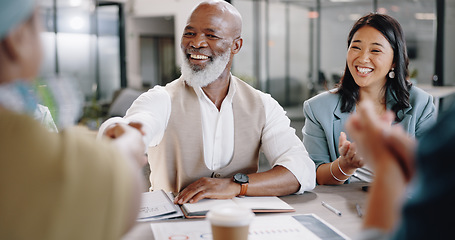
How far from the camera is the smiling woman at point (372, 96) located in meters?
2.40

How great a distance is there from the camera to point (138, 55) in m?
12.9

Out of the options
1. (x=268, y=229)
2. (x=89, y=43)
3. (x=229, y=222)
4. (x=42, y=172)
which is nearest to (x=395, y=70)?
(x=268, y=229)

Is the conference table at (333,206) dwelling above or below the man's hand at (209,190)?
below

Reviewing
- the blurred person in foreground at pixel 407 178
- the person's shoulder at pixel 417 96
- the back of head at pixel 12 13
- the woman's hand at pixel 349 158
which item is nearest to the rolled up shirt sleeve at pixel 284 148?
the woman's hand at pixel 349 158

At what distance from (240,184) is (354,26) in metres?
1.23

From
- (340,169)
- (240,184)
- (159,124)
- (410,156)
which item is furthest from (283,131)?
(410,156)

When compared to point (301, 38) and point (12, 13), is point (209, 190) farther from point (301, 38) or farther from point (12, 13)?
point (301, 38)

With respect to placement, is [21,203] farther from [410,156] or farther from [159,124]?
[159,124]

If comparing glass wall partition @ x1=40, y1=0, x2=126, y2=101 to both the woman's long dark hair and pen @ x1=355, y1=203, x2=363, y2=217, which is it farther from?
pen @ x1=355, y1=203, x2=363, y2=217

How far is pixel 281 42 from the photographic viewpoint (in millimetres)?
9805

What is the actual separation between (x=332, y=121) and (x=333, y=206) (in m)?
0.83

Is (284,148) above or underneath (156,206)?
above

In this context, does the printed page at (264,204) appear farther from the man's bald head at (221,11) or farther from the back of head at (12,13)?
the back of head at (12,13)

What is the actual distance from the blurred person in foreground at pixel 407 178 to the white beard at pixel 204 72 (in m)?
1.43
